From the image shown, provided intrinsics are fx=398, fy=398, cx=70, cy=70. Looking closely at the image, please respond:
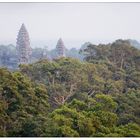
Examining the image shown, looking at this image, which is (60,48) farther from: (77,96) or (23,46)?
(77,96)

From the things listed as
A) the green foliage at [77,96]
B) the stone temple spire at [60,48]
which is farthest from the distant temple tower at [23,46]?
the stone temple spire at [60,48]

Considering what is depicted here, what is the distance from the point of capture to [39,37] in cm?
519

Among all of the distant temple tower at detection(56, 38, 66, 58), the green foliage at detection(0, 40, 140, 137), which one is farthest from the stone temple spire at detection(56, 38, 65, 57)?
the green foliage at detection(0, 40, 140, 137)

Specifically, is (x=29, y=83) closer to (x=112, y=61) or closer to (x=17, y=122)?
(x=17, y=122)

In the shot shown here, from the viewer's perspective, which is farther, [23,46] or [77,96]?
[23,46]

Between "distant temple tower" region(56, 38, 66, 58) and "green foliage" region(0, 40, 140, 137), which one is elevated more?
"distant temple tower" region(56, 38, 66, 58)

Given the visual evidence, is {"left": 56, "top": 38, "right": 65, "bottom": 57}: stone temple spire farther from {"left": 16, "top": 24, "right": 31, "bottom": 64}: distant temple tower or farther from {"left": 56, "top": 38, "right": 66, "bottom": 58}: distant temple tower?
{"left": 16, "top": 24, "right": 31, "bottom": 64}: distant temple tower

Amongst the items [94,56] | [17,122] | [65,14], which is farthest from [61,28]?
[17,122]

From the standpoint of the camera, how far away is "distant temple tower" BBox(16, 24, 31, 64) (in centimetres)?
509

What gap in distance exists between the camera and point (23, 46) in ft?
17.4

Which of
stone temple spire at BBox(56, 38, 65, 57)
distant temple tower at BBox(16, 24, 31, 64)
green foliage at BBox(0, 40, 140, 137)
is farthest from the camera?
stone temple spire at BBox(56, 38, 65, 57)

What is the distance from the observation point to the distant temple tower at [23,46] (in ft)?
16.7

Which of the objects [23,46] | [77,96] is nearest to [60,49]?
[23,46]

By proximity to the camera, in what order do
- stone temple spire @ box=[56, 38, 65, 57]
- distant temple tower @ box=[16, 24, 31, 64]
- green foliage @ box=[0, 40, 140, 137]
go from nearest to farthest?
green foliage @ box=[0, 40, 140, 137], distant temple tower @ box=[16, 24, 31, 64], stone temple spire @ box=[56, 38, 65, 57]
